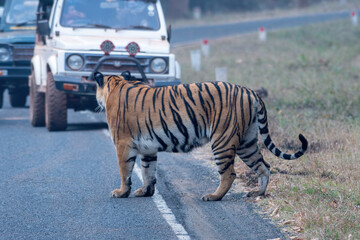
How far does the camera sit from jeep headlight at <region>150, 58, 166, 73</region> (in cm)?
1159

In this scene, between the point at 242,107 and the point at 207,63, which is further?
the point at 207,63

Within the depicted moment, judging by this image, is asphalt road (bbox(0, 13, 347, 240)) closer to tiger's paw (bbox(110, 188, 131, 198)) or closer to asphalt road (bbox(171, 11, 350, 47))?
tiger's paw (bbox(110, 188, 131, 198))

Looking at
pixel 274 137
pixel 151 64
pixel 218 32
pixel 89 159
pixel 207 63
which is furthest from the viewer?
pixel 218 32

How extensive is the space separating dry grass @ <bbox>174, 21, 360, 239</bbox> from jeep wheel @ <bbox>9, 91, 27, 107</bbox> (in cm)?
416

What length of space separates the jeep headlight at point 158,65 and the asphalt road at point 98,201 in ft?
4.50

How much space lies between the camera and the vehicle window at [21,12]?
15336 mm

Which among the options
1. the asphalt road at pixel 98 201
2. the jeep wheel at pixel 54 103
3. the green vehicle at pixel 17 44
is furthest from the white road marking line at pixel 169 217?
the green vehicle at pixel 17 44

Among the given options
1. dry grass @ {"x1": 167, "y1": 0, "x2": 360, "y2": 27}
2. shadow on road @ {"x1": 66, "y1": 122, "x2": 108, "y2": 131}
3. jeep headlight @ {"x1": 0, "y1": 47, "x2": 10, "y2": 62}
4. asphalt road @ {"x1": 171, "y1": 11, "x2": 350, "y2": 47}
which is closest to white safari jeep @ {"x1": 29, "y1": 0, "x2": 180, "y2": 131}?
shadow on road @ {"x1": 66, "y1": 122, "x2": 108, "y2": 131}

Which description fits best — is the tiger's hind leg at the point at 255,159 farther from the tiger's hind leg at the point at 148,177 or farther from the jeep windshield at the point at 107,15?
the jeep windshield at the point at 107,15

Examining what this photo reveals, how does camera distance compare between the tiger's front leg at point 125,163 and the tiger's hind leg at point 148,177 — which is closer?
the tiger's front leg at point 125,163

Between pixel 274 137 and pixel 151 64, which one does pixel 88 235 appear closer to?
pixel 274 137

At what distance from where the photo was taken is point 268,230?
6.21m

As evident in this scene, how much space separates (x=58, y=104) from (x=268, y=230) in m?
6.32

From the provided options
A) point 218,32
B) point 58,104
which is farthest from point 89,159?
point 218,32
